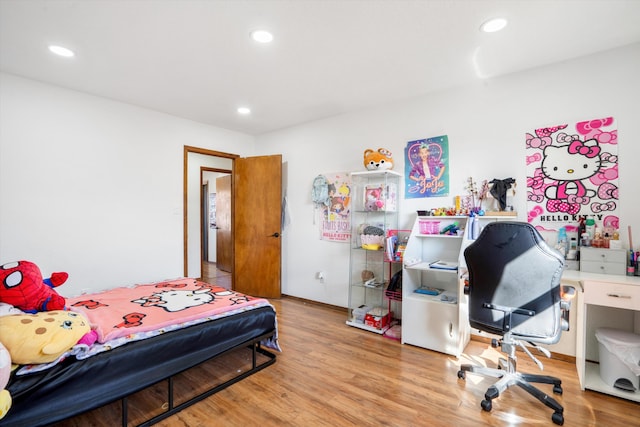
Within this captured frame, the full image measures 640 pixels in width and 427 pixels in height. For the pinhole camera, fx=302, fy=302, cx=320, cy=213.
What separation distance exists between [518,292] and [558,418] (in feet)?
2.37

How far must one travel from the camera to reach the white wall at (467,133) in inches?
93.9

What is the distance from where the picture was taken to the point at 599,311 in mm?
2430

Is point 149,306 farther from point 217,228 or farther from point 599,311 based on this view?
point 217,228

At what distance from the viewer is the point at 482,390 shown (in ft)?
6.98

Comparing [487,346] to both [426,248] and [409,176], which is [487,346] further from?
[409,176]

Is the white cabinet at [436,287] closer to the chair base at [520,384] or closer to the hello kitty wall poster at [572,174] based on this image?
the hello kitty wall poster at [572,174]

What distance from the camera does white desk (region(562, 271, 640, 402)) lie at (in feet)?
6.48

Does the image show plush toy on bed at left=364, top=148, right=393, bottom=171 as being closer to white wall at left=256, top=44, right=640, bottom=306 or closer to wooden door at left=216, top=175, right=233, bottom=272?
white wall at left=256, top=44, right=640, bottom=306

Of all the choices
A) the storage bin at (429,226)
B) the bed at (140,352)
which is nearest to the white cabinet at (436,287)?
the storage bin at (429,226)

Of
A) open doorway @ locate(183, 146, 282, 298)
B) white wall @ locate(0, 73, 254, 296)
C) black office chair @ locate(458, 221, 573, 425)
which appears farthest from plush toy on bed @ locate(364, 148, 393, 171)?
white wall @ locate(0, 73, 254, 296)

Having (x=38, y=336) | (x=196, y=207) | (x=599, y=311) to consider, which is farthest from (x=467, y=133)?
(x=196, y=207)

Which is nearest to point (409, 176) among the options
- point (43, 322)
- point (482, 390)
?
point (482, 390)

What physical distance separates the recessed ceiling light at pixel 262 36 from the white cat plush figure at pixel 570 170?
2.52 metres

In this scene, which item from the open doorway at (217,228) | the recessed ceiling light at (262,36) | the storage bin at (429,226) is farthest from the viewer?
the open doorway at (217,228)
